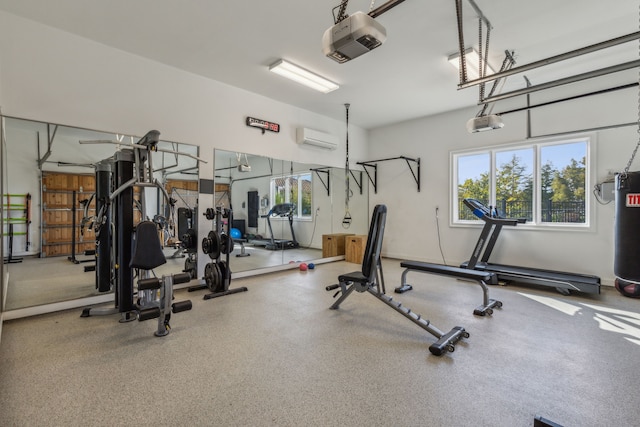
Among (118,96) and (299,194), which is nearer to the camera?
(118,96)

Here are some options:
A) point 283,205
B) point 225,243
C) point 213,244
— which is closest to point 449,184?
point 283,205

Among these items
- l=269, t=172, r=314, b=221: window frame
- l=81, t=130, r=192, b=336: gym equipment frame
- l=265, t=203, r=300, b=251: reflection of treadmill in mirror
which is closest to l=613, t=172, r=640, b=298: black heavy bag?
l=81, t=130, r=192, b=336: gym equipment frame

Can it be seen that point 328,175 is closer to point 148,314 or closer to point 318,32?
point 318,32

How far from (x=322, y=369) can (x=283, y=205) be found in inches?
164

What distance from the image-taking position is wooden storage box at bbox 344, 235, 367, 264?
6605mm

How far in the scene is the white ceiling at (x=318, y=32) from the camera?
296cm

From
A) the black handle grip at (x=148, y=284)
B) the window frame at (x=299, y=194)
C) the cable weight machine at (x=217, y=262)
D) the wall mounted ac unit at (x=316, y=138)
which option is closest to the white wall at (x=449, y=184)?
the wall mounted ac unit at (x=316, y=138)

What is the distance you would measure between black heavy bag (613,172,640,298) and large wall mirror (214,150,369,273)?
179 inches

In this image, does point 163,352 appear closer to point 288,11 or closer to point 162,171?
point 162,171

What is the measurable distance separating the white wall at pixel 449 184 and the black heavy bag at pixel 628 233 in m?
3.48

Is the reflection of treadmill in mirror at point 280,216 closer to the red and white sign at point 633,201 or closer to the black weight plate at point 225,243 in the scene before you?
the black weight plate at point 225,243

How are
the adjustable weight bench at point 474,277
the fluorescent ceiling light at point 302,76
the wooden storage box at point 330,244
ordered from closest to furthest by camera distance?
the adjustable weight bench at point 474,277
the fluorescent ceiling light at point 302,76
the wooden storage box at point 330,244

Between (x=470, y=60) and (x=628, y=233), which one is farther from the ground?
(x=470, y=60)

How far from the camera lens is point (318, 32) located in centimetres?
339
